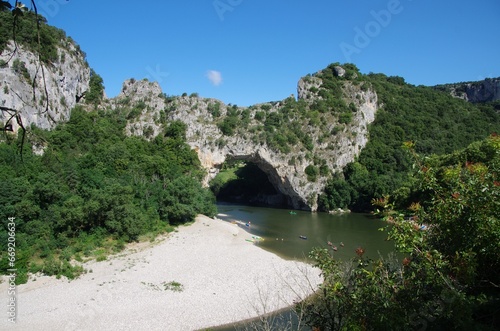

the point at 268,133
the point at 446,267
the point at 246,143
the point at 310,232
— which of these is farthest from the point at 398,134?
the point at 446,267

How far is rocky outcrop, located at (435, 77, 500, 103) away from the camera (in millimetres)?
100062

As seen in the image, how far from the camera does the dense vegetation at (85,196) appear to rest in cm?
2300

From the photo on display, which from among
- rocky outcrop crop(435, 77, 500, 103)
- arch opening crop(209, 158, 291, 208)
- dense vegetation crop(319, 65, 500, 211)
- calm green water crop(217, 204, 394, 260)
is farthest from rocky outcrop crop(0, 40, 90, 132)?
rocky outcrop crop(435, 77, 500, 103)

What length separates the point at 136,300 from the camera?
17.7 m

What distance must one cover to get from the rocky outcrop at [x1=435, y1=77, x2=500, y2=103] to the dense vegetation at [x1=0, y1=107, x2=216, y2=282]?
98454mm

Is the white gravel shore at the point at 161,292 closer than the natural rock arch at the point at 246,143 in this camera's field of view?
Yes

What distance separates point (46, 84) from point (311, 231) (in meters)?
31.1

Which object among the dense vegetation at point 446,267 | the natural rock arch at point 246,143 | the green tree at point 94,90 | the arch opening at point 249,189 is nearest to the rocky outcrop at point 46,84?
the green tree at point 94,90

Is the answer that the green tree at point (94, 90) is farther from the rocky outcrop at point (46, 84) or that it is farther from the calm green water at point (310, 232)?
the calm green water at point (310, 232)

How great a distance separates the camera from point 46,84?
33.8 m

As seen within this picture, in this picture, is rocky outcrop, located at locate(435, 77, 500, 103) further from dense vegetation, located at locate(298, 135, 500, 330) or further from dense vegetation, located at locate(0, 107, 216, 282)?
dense vegetation, located at locate(298, 135, 500, 330)

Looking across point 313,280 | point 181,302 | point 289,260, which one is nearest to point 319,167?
point 289,260

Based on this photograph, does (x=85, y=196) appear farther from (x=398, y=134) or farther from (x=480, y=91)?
(x=480, y=91)

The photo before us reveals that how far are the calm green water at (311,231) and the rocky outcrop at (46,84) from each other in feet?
80.0
